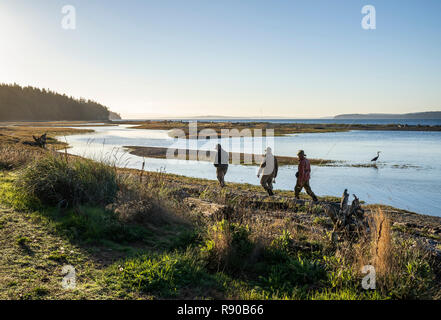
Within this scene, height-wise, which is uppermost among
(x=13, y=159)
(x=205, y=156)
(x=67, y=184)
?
(x=13, y=159)

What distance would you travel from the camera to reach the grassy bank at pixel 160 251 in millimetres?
4445

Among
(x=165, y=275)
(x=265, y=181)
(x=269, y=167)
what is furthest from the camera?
(x=265, y=181)

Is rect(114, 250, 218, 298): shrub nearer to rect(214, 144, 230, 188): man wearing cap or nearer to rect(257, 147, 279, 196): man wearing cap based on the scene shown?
rect(257, 147, 279, 196): man wearing cap

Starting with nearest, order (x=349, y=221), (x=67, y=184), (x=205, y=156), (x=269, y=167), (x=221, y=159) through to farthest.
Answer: (x=349, y=221), (x=67, y=184), (x=269, y=167), (x=221, y=159), (x=205, y=156)

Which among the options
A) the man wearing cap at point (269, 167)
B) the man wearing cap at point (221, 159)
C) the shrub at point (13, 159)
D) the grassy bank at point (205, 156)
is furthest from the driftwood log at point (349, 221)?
the grassy bank at point (205, 156)

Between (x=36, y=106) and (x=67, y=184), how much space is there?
163262 millimetres

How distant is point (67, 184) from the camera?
25.5 feet

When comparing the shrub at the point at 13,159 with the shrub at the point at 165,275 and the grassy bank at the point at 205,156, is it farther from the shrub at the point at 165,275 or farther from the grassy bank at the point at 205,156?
the grassy bank at the point at 205,156

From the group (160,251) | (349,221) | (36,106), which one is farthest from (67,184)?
(36,106)

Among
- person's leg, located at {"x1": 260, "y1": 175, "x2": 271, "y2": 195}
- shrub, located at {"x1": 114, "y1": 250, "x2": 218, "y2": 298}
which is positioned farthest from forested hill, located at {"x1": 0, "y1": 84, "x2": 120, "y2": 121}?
shrub, located at {"x1": 114, "y1": 250, "x2": 218, "y2": 298}

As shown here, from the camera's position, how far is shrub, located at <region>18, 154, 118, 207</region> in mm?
7637

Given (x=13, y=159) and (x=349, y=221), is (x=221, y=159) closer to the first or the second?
(x=349, y=221)

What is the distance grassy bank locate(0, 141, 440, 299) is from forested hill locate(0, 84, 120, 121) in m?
147

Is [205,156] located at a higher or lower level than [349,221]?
lower
